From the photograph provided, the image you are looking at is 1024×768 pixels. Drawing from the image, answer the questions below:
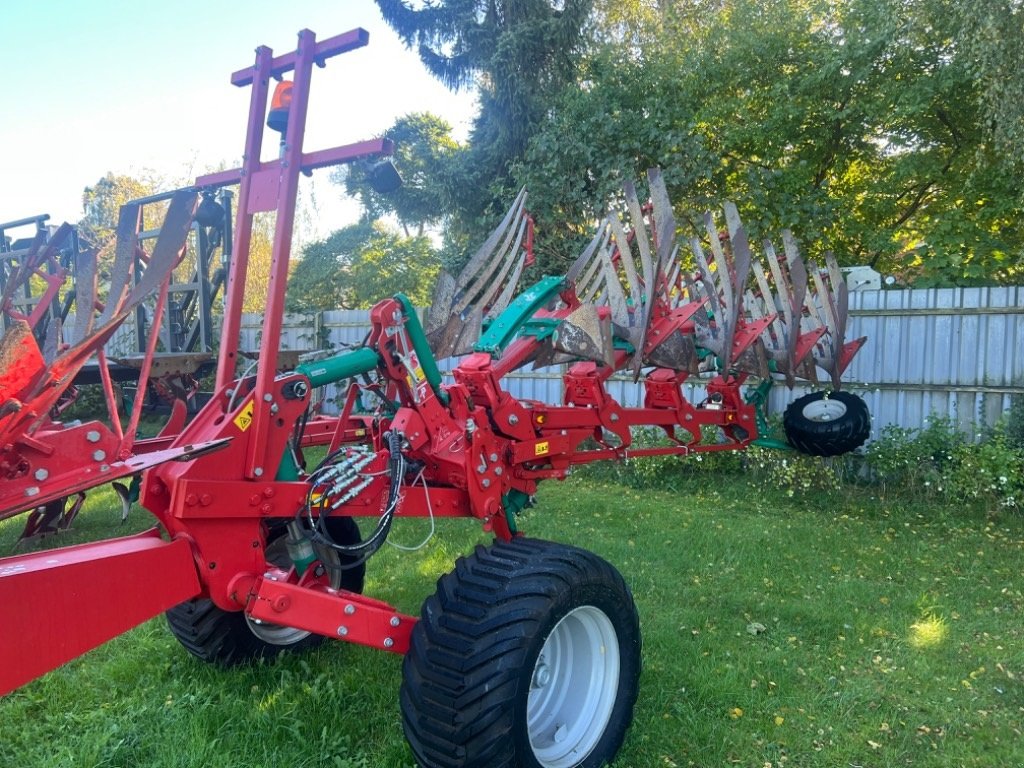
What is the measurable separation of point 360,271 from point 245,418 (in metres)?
18.3

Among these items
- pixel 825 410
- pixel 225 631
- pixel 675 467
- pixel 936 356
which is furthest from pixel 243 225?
pixel 936 356

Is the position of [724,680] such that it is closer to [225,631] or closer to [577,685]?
[577,685]

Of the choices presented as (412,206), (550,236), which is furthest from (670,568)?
(412,206)

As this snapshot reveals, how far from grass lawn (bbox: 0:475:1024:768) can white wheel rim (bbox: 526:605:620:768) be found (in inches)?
9.9

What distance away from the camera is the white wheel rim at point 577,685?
9.47ft

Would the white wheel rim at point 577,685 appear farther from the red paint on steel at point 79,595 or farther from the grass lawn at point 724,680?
the red paint on steel at point 79,595

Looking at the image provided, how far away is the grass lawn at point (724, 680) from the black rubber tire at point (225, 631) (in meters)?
0.09

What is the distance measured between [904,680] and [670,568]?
6.10 feet

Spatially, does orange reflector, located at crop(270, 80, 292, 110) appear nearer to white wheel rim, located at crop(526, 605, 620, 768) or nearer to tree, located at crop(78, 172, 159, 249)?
white wheel rim, located at crop(526, 605, 620, 768)

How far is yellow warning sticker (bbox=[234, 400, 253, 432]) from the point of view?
2.50 m

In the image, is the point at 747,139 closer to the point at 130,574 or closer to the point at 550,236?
the point at 550,236

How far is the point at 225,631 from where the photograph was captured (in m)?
3.64

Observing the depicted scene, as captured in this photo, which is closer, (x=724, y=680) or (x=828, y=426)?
(x=724, y=680)

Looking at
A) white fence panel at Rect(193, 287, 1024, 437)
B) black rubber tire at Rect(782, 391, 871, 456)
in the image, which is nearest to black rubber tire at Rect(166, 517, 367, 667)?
white fence panel at Rect(193, 287, 1024, 437)
